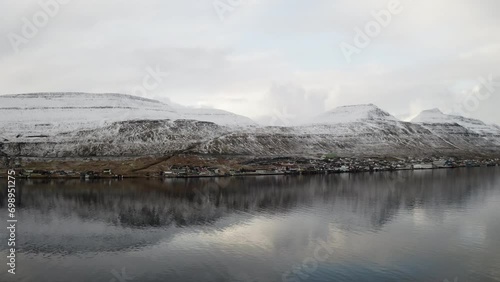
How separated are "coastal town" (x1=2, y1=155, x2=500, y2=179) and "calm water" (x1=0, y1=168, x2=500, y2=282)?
30862 mm

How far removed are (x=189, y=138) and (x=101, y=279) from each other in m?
162

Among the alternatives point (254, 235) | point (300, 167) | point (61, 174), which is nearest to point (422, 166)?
A: point (300, 167)

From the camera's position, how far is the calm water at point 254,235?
39.8m

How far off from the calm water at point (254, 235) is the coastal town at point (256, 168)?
30.9 meters

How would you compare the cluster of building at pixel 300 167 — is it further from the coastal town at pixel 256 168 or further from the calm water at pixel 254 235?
the calm water at pixel 254 235

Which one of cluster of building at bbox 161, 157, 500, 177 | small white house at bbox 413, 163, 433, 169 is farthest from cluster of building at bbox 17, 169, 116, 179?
small white house at bbox 413, 163, 433, 169

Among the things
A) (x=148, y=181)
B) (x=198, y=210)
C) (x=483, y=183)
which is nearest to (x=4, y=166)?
(x=148, y=181)

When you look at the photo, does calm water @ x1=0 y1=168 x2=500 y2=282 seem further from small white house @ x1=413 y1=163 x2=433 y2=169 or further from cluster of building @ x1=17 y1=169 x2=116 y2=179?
small white house @ x1=413 y1=163 x2=433 y2=169

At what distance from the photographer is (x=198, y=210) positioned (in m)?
75.2

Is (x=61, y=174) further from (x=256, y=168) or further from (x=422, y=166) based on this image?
(x=422, y=166)

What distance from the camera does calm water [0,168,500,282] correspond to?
131ft

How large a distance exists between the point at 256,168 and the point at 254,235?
10067 cm

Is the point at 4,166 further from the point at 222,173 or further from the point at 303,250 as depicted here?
the point at 303,250

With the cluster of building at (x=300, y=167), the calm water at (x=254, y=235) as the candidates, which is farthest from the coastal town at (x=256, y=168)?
the calm water at (x=254, y=235)
